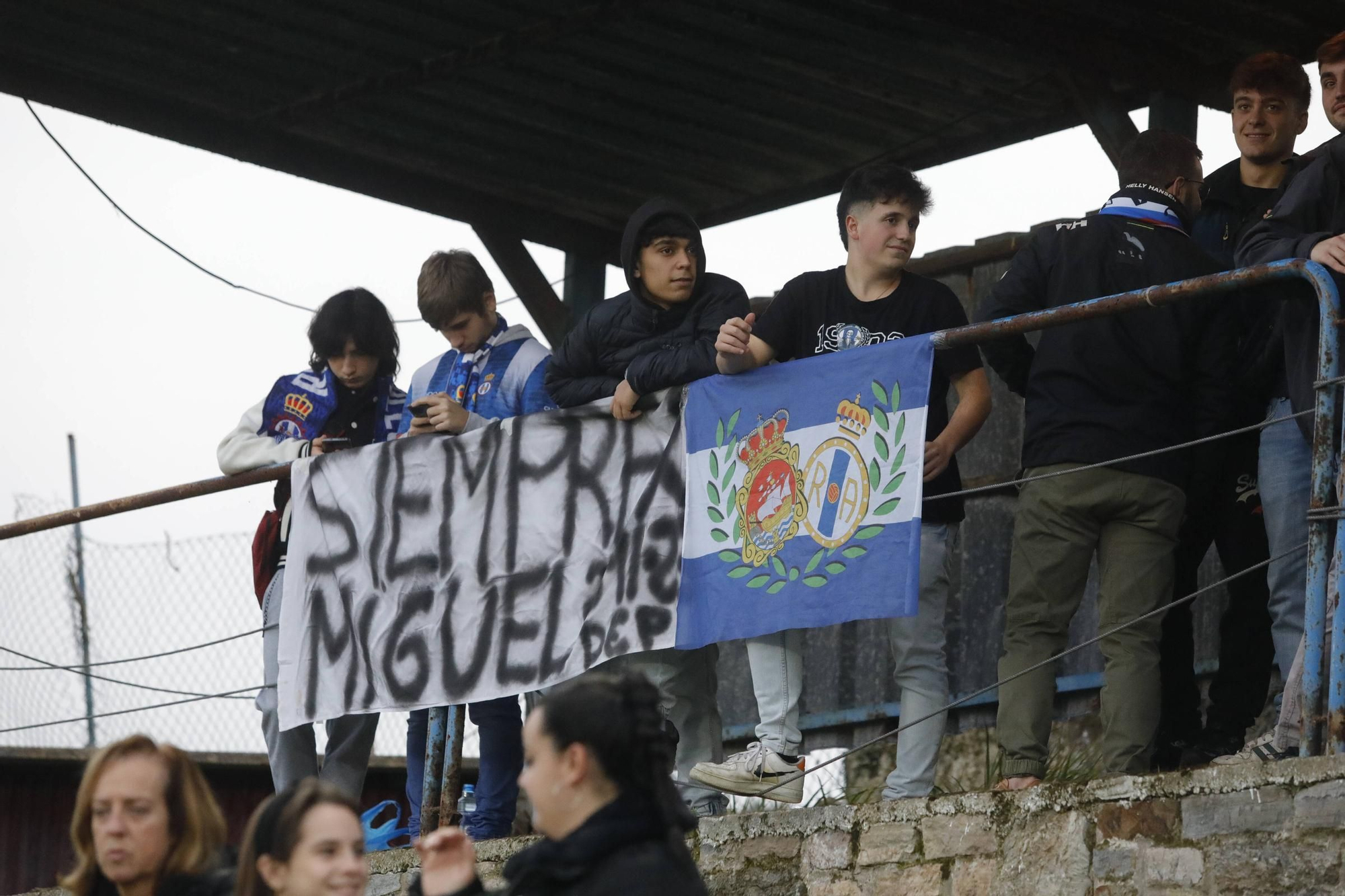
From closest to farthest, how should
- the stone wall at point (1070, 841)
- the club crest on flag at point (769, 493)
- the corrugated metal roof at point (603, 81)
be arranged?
the stone wall at point (1070, 841), the club crest on flag at point (769, 493), the corrugated metal roof at point (603, 81)

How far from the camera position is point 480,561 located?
281 inches

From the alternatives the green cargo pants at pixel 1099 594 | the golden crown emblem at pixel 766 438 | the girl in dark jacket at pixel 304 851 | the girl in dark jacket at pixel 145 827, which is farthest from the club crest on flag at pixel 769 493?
the girl in dark jacket at pixel 304 851

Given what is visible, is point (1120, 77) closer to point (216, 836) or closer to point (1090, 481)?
point (1090, 481)

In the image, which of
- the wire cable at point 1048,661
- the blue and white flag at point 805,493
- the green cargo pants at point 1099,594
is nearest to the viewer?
the wire cable at point 1048,661

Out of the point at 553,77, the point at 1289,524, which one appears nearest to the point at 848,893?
the point at 1289,524

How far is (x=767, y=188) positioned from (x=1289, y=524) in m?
5.31

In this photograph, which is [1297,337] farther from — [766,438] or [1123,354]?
[766,438]

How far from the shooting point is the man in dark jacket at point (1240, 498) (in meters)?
6.00

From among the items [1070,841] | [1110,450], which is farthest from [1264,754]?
[1110,450]

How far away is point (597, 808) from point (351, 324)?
412 cm

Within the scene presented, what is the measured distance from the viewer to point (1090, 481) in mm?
5781

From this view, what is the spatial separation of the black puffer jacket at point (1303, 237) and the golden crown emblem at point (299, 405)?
3.56 meters

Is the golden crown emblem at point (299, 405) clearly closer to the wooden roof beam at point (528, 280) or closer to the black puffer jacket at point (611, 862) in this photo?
the wooden roof beam at point (528, 280)

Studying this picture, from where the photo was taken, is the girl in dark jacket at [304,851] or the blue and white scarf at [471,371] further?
the blue and white scarf at [471,371]
